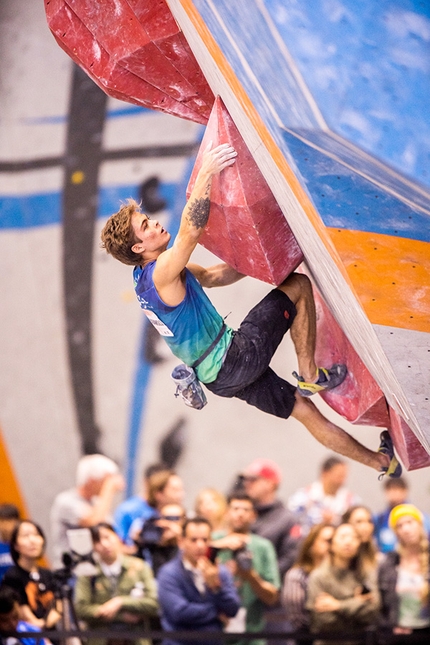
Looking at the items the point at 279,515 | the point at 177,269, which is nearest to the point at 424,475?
the point at 279,515

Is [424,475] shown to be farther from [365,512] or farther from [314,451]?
[365,512]

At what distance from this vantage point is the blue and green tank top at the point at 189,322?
250 cm

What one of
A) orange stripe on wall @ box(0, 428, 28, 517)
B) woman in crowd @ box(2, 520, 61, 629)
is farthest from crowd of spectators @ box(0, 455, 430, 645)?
orange stripe on wall @ box(0, 428, 28, 517)

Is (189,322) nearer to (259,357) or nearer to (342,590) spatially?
(259,357)

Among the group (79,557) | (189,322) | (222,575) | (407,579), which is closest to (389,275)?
(189,322)

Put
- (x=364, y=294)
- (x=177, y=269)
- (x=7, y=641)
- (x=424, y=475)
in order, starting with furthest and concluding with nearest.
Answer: (x=424, y=475), (x=7, y=641), (x=177, y=269), (x=364, y=294)

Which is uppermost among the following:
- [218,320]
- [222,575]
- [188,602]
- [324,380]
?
[218,320]

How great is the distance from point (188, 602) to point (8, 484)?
2.76m

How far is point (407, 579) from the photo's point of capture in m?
4.14

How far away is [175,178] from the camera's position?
19.6 feet

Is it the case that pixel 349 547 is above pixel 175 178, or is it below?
below

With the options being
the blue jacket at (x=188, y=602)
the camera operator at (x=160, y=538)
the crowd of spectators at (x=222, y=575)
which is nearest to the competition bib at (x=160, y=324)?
the crowd of spectators at (x=222, y=575)

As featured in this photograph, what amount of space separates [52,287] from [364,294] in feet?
14.8

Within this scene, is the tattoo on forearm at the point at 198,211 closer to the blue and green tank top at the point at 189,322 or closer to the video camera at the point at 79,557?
the blue and green tank top at the point at 189,322
